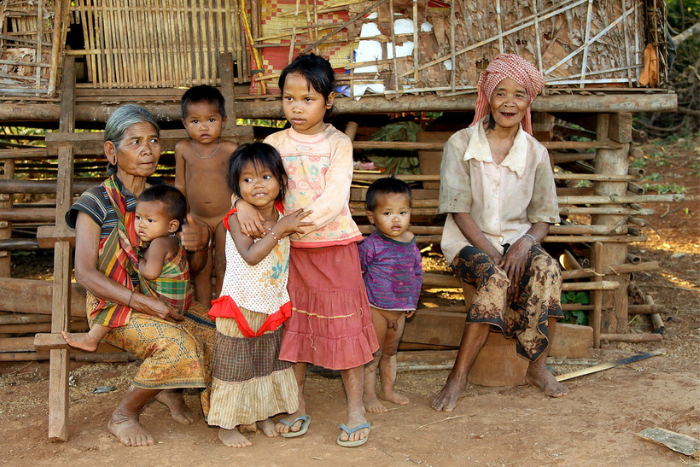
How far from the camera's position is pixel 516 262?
380cm

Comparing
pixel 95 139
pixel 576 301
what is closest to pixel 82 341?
pixel 95 139

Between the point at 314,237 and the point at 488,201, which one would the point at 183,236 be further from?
the point at 488,201

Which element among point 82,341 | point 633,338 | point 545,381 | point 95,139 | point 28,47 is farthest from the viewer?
point 633,338

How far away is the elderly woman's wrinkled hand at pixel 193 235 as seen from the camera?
363 cm

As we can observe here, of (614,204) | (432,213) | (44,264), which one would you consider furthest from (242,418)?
(44,264)

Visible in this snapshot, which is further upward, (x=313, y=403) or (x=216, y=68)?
(x=216, y=68)

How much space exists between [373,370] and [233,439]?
887 mm

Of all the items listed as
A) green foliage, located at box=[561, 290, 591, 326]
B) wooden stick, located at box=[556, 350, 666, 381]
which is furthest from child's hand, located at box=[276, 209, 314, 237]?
green foliage, located at box=[561, 290, 591, 326]

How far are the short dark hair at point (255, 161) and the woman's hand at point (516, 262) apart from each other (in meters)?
1.45

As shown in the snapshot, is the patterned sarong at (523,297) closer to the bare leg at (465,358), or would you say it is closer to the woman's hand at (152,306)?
the bare leg at (465,358)

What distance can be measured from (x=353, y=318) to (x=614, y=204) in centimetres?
269

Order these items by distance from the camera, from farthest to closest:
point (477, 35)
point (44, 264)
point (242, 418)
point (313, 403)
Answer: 1. point (44, 264)
2. point (477, 35)
3. point (313, 403)
4. point (242, 418)

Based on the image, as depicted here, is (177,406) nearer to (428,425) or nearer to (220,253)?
(220,253)

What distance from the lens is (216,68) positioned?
188 inches
